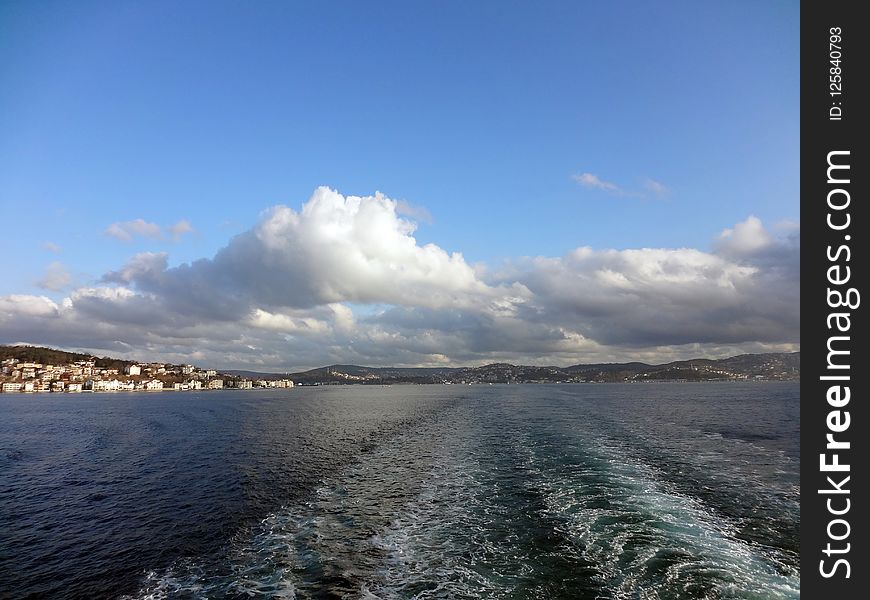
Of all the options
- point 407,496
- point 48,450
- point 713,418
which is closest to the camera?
point 407,496

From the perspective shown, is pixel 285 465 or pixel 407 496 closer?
pixel 407 496

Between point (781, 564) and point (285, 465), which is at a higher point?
point (781, 564)

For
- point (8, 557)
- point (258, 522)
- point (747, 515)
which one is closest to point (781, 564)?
point (747, 515)

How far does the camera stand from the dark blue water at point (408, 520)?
17.1 meters

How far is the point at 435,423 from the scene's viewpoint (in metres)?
72.1

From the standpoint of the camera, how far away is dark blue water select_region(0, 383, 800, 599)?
56.2 ft

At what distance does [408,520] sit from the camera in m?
24.2
